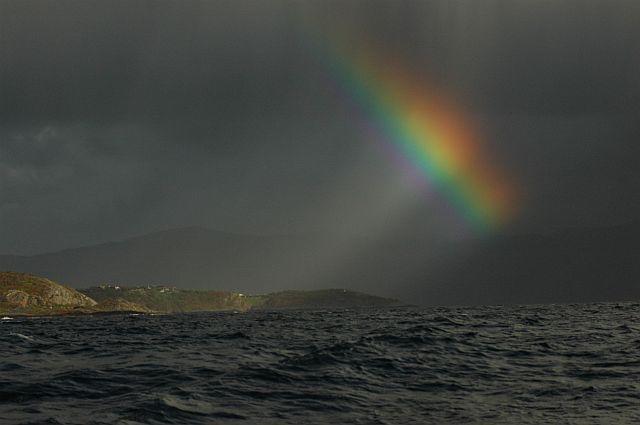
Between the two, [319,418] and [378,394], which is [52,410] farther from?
[378,394]

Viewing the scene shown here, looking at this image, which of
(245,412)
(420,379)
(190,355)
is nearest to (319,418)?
(245,412)

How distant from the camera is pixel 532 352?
3575 cm

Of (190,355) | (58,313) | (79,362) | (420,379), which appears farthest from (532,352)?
(58,313)

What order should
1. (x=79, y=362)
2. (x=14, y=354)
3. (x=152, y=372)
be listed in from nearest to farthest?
(x=152, y=372) → (x=79, y=362) → (x=14, y=354)

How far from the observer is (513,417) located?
19.0 metres

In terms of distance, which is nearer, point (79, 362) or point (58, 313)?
point (79, 362)

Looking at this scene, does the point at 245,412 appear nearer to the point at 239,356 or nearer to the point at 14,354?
the point at 239,356

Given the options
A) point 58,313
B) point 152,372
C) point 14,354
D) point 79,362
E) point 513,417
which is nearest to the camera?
point 513,417

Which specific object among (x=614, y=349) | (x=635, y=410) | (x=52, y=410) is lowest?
(x=52, y=410)

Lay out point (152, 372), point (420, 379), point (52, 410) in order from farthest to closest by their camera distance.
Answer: point (152, 372) < point (420, 379) < point (52, 410)

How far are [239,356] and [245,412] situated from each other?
15.9m

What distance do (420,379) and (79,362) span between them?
1985cm

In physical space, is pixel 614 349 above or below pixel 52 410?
above

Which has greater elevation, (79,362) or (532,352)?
(532,352)
